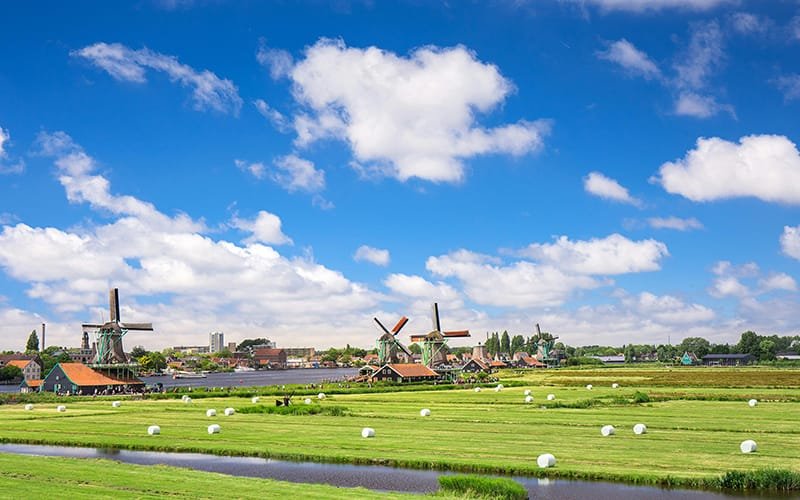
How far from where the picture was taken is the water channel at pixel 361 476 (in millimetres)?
24938

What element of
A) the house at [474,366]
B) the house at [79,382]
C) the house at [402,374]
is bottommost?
the house at [474,366]

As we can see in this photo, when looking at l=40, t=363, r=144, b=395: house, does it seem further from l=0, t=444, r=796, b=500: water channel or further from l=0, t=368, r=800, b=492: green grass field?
l=0, t=444, r=796, b=500: water channel

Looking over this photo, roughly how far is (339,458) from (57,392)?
69.5 m

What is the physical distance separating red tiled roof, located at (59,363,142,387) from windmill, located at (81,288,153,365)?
254 inches

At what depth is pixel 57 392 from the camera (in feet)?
294

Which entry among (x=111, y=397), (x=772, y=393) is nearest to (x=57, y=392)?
(x=111, y=397)

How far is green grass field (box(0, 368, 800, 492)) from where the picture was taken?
3002 cm

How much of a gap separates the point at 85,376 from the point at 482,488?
8083 centimetres


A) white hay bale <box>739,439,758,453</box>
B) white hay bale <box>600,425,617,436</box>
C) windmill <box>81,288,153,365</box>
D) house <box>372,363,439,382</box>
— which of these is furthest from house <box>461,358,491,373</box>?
white hay bale <box>739,439,758,453</box>

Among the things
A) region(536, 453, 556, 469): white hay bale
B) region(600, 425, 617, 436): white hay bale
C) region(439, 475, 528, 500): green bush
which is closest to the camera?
region(439, 475, 528, 500): green bush

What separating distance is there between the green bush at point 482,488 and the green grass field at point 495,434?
4.57m

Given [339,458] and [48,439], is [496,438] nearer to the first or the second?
[339,458]

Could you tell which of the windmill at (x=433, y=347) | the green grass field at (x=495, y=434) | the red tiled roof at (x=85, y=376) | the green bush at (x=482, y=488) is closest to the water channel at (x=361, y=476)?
the green bush at (x=482, y=488)

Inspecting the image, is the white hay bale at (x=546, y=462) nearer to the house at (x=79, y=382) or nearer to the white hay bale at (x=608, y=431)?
the white hay bale at (x=608, y=431)
